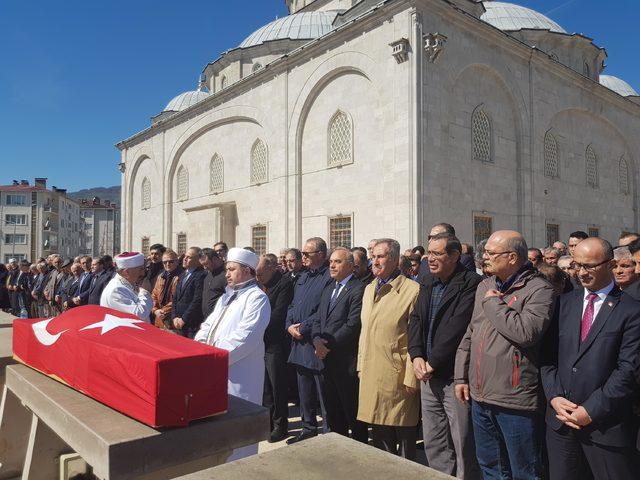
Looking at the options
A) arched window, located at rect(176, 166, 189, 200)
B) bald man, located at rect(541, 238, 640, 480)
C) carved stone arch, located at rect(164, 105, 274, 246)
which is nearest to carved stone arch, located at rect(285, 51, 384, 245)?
carved stone arch, located at rect(164, 105, 274, 246)

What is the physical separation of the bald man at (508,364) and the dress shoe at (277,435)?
2518 mm

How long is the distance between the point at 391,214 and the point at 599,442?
1093 cm

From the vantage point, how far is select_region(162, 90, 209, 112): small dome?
30.5m

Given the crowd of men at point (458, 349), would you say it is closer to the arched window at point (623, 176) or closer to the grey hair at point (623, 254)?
the grey hair at point (623, 254)

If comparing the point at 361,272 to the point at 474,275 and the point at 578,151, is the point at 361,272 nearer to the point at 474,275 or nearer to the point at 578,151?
the point at 474,275

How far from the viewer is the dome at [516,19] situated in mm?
21516

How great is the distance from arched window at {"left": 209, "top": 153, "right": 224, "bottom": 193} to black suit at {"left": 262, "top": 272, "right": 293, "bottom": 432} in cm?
1613

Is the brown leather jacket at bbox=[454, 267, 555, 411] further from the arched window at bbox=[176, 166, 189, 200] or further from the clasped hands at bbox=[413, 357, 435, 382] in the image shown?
the arched window at bbox=[176, 166, 189, 200]

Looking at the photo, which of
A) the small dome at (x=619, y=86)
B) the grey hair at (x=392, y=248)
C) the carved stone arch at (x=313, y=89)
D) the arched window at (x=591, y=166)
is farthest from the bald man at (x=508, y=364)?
the small dome at (x=619, y=86)

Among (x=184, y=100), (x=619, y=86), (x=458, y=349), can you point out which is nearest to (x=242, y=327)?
(x=458, y=349)

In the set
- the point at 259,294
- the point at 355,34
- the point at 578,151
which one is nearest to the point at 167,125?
the point at 355,34

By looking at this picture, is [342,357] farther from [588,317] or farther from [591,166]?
[591,166]

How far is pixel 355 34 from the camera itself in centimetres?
1439

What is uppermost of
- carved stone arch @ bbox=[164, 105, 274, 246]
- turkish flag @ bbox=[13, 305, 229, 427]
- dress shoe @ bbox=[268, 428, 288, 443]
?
carved stone arch @ bbox=[164, 105, 274, 246]
